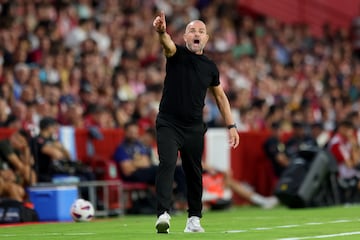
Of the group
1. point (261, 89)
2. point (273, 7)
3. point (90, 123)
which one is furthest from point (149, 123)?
point (273, 7)

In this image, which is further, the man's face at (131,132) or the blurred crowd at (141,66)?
the blurred crowd at (141,66)

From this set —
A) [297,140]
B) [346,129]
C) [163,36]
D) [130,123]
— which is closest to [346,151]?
[346,129]

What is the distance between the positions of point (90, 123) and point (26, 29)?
283cm

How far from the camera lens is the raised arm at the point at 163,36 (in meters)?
11.8

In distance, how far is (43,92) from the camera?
2084 centimetres

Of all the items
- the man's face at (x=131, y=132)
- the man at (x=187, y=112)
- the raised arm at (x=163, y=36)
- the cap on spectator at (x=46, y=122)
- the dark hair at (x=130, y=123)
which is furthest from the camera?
the man's face at (x=131, y=132)

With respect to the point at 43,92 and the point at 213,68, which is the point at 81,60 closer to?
the point at 43,92

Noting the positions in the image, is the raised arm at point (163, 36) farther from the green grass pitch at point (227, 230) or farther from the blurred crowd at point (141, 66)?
the blurred crowd at point (141, 66)

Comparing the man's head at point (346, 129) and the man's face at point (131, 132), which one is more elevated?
the man's face at point (131, 132)

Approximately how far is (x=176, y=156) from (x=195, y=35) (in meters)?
1.34

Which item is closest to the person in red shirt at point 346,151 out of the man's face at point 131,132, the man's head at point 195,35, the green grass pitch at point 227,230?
the man's face at point 131,132

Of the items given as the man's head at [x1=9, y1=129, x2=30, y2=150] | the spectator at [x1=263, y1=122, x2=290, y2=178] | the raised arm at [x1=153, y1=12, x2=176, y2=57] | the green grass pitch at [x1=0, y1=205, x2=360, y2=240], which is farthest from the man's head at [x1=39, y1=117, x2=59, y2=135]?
the raised arm at [x1=153, y1=12, x2=176, y2=57]

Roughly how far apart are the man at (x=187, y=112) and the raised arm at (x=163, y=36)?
17 mm

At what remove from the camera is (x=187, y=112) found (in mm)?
12633
